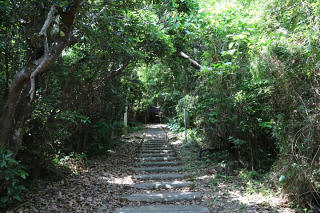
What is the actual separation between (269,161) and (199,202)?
7.86ft

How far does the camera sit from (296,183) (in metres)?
3.65

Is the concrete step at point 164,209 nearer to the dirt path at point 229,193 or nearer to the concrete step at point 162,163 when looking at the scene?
the dirt path at point 229,193

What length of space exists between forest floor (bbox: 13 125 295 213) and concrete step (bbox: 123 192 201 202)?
199 mm

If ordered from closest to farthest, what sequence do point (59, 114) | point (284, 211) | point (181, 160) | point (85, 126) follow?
point (284, 211), point (59, 114), point (85, 126), point (181, 160)

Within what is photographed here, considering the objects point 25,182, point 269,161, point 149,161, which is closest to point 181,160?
point 149,161

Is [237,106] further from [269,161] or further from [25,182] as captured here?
[25,182]

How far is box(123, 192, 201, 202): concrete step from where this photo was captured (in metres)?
4.42

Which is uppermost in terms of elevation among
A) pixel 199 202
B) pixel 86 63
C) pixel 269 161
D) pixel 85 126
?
pixel 86 63

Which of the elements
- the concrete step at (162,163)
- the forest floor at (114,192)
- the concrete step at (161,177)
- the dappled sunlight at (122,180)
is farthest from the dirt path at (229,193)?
the dappled sunlight at (122,180)

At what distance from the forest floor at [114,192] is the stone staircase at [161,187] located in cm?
24

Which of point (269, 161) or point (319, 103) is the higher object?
point (319, 103)

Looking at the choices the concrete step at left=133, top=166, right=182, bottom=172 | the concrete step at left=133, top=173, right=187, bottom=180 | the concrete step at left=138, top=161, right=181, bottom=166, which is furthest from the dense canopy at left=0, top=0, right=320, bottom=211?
the concrete step at left=133, top=173, right=187, bottom=180

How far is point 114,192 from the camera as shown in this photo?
15.7ft

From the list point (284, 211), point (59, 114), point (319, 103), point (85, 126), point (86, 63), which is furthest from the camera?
point (85, 126)
